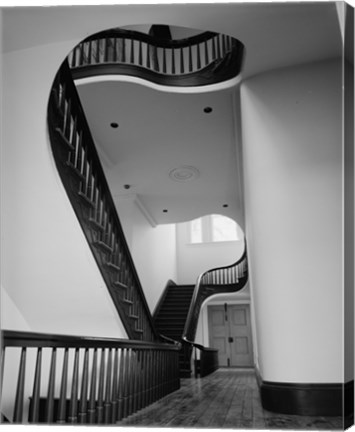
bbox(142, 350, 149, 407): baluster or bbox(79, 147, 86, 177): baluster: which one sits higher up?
bbox(79, 147, 86, 177): baluster

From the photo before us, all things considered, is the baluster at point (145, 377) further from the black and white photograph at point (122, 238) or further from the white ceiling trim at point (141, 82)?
the white ceiling trim at point (141, 82)

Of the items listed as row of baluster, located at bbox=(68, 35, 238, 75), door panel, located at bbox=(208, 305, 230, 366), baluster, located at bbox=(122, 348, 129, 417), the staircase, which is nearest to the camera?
baluster, located at bbox=(122, 348, 129, 417)

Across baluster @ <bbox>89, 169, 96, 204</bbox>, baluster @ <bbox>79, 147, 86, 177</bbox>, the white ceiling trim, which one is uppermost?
the white ceiling trim

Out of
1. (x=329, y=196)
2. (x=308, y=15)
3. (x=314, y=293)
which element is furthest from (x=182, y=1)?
(x=314, y=293)

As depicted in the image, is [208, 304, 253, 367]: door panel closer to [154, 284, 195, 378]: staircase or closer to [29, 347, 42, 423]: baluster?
[154, 284, 195, 378]: staircase

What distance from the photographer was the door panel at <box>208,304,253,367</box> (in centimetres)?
718

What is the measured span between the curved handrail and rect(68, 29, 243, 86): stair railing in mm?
3439

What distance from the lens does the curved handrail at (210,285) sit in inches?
287

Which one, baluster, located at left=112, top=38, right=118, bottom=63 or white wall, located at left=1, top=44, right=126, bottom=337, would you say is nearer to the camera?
white wall, located at left=1, top=44, right=126, bottom=337

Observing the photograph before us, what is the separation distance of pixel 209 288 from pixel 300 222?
4795 millimetres

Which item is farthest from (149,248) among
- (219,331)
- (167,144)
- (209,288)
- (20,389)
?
(20,389)

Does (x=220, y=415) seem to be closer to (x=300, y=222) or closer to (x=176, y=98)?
(x=300, y=222)

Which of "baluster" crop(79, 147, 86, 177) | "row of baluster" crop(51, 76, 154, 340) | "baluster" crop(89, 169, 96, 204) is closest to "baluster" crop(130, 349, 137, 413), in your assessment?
"row of baluster" crop(51, 76, 154, 340)

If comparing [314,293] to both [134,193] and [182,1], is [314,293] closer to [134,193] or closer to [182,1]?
[182,1]
